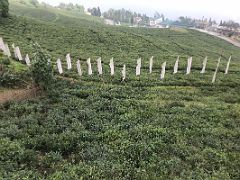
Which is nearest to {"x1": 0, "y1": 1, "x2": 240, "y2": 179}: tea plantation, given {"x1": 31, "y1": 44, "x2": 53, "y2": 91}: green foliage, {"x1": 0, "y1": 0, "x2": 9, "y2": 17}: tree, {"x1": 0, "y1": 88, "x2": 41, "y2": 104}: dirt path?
{"x1": 0, "y1": 88, "x2": 41, "y2": 104}: dirt path

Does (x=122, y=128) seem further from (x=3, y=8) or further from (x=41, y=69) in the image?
(x=3, y=8)

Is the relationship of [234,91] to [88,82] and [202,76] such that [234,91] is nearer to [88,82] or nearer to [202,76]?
[202,76]

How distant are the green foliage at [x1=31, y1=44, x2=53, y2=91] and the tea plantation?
0.94 m

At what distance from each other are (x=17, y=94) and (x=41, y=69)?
8.43ft

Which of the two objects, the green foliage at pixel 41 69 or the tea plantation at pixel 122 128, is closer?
the tea plantation at pixel 122 128

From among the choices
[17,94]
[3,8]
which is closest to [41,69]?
[17,94]

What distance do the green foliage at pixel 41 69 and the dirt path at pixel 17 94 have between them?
81cm

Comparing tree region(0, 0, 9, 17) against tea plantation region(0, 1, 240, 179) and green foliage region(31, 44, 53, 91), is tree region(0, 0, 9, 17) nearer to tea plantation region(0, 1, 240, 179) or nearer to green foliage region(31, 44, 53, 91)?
tea plantation region(0, 1, 240, 179)

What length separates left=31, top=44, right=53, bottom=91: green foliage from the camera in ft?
70.1

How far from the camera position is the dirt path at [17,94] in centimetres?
2137

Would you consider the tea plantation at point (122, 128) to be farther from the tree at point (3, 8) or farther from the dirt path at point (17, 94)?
the tree at point (3, 8)

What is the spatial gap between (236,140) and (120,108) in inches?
269

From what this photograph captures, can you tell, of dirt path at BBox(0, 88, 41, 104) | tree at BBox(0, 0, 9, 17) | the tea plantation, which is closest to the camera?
the tea plantation

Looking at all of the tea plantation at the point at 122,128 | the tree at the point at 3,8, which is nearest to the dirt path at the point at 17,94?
the tea plantation at the point at 122,128
